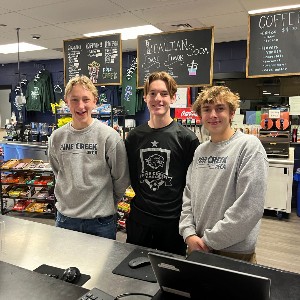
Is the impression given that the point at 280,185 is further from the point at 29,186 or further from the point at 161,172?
the point at 29,186

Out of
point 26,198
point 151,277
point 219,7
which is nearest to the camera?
point 151,277

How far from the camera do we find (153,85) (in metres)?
1.96

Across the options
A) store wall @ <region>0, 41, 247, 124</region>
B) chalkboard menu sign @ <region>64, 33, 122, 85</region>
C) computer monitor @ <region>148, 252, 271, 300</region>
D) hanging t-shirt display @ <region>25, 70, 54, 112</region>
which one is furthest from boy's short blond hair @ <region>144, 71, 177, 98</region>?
hanging t-shirt display @ <region>25, 70, 54, 112</region>

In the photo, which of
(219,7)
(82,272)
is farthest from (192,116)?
(82,272)

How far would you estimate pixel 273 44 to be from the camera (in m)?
3.29

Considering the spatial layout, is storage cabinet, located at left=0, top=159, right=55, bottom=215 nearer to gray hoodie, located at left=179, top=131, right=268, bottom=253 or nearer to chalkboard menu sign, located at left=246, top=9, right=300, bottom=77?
chalkboard menu sign, located at left=246, top=9, right=300, bottom=77

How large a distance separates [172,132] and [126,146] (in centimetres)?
34

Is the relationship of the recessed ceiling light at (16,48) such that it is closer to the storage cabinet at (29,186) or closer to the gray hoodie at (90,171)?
the storage cabinet at (29,186)

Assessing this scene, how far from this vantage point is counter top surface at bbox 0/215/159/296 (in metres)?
1.25

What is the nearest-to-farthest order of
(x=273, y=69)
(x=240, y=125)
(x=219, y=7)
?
(x=273, y=69)
(x=219, y=7)
(x=240, y=125)

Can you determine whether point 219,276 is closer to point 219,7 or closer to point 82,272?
point 82,272

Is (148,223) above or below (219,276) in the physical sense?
below

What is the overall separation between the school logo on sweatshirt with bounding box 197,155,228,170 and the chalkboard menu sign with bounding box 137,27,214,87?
1.99m

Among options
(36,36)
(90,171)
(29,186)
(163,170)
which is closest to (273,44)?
(163,170)
